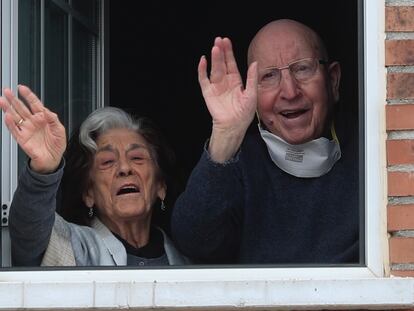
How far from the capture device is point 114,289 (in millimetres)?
3227

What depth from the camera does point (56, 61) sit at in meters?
4.11

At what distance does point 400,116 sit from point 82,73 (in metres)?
1.57

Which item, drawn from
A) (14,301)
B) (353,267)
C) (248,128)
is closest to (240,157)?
(248,128)

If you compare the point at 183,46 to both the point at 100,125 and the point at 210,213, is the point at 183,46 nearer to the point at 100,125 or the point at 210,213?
the point at 100,125

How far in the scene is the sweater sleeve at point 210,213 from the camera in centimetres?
353

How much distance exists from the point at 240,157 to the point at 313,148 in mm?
258

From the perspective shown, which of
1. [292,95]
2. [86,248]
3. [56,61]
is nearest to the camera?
[86,248]

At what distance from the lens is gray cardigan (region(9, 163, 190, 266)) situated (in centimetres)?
356

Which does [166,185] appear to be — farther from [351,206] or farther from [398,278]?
[398,278]

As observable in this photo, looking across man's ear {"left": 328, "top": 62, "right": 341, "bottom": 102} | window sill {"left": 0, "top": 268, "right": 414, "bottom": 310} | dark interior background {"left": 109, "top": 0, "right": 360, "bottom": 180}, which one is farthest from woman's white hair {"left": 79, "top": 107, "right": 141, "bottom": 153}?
window sill {"left": 0, "top": 268, "right": 414, "bottom": 310}

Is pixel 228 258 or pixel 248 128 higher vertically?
pixel 248 128

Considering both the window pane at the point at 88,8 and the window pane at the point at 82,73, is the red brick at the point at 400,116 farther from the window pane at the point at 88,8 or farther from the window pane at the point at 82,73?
the window pane at the point at 88,8

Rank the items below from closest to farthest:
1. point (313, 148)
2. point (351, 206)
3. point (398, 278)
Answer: point (398, 278) < point (351, 206) < point (313, 148)

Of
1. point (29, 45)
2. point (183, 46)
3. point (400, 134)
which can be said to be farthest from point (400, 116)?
point (183, 46)
